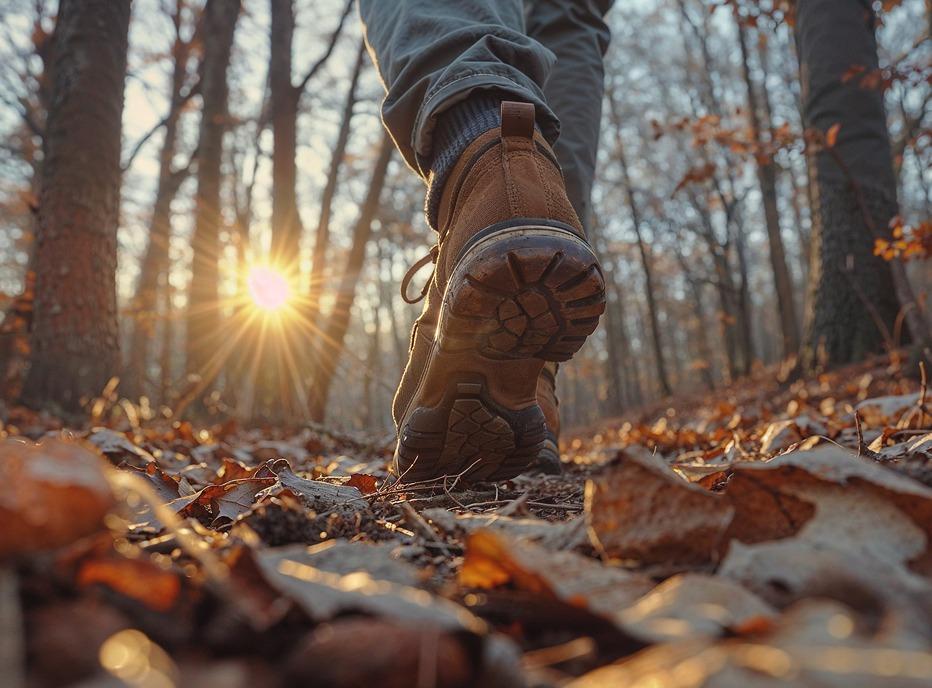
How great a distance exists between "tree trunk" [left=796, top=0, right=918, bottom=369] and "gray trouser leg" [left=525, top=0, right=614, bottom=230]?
2.88 m

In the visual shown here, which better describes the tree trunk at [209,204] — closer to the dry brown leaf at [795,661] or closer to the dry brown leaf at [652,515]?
the dry brown leaf at [652,515]

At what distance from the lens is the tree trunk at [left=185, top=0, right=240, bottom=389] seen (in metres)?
6.82

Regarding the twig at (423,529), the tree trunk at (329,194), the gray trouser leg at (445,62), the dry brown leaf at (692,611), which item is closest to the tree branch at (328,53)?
the tree trunk at (329,194)

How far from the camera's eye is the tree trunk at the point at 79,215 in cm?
354

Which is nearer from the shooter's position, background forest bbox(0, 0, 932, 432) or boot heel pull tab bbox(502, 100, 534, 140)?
boot heel pull tab bbox(502, 100, 534, 140)

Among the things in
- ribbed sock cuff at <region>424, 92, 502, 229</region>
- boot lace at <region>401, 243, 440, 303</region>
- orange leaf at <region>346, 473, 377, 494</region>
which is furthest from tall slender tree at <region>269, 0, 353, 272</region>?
orange leaf at <region>346, 473, 377, 494</region>

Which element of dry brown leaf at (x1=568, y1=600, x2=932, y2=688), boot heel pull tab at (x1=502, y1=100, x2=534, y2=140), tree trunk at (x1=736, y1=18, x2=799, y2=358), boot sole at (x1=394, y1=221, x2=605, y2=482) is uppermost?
tree trunk at (x1=736, y1=18, x2=799, y2=358)

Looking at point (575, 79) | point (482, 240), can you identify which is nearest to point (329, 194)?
point (575, 79)

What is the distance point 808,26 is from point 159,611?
600 cm

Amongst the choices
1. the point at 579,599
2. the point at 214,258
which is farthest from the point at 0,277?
the point at 579,599

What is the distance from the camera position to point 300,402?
6109 mm

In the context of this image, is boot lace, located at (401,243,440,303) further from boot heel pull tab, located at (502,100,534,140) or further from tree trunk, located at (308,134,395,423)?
tree trunk, located at (308,134,395,423)

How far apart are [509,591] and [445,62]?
1362mm

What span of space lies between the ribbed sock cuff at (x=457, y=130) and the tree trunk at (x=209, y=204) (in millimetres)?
5736
